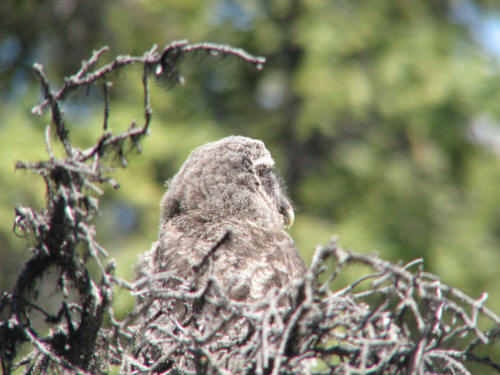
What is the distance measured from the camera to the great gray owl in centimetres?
311

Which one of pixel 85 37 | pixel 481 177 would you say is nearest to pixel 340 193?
pixel 481 177

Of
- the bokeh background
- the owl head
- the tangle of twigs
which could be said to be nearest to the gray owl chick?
the owl head

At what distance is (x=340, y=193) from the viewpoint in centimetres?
940

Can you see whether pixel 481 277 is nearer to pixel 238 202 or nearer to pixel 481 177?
pixel 481 177

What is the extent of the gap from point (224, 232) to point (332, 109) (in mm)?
5646

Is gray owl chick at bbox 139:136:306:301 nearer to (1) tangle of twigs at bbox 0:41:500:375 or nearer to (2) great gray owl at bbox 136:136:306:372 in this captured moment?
(2) great gray owl at bbox 136:136:306:372

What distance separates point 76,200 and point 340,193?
7.52 meters

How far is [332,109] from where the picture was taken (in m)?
8.80

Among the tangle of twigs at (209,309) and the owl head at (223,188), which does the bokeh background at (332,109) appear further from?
the tangle of twigs at (209,309)

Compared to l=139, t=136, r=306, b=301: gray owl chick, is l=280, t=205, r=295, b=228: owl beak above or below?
above

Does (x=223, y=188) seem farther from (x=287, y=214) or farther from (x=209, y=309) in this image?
(x=209, y=309)

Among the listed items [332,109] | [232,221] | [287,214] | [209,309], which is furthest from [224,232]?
[332,109]

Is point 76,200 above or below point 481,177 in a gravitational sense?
below

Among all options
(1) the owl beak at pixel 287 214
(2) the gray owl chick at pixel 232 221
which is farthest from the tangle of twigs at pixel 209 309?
(1) the owl beak at pixel 287 214
